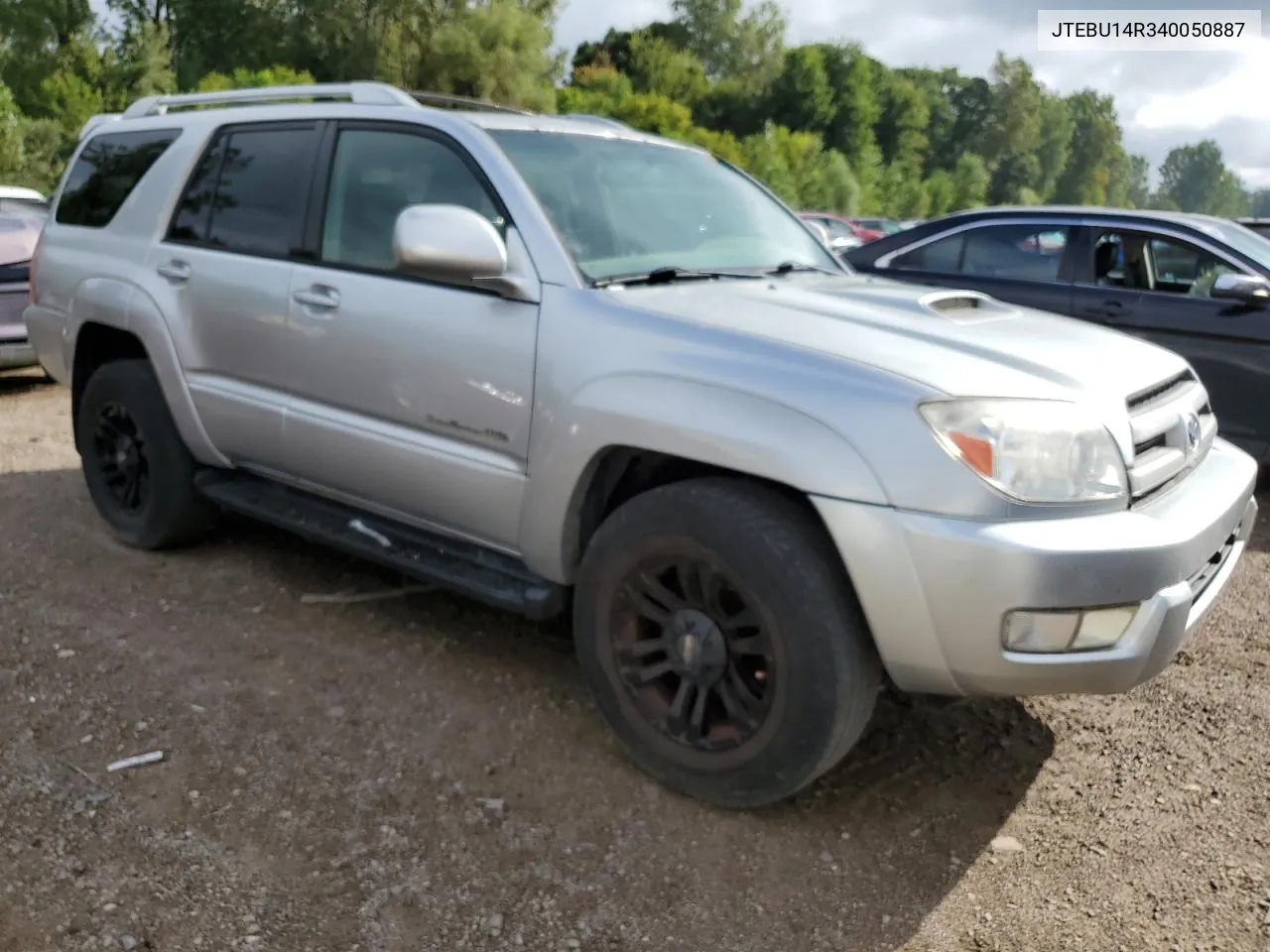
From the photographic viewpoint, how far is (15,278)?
7.96 m

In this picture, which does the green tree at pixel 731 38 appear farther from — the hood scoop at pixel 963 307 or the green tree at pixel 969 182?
the hood scoop at pixel 963 307

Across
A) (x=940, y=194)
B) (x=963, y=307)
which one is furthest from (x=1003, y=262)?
(x=940, y=194)

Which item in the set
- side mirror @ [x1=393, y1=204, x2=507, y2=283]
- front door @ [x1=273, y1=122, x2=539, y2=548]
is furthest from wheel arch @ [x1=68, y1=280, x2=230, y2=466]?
side mirror @ [x1=393, y1=204, x2=507, y2=283]

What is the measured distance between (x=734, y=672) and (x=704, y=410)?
2.16ft

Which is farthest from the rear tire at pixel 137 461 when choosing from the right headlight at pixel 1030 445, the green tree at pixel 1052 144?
the green tree at pixel 1052 144

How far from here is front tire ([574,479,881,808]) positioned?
2.63 metres

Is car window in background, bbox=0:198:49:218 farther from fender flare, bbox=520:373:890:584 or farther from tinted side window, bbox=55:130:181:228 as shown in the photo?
fender flare, bbox=520:373:890:584

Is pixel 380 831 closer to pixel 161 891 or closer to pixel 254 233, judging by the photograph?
pixel 161 891

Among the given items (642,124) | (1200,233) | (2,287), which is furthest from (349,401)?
(642,124)

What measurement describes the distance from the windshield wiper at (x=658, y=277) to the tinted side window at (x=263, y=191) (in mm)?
1295

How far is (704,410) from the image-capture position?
109 inches

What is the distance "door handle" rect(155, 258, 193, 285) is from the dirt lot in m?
1.21

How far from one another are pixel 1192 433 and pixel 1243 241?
3.83 metres

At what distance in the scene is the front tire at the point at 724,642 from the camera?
104 inches
